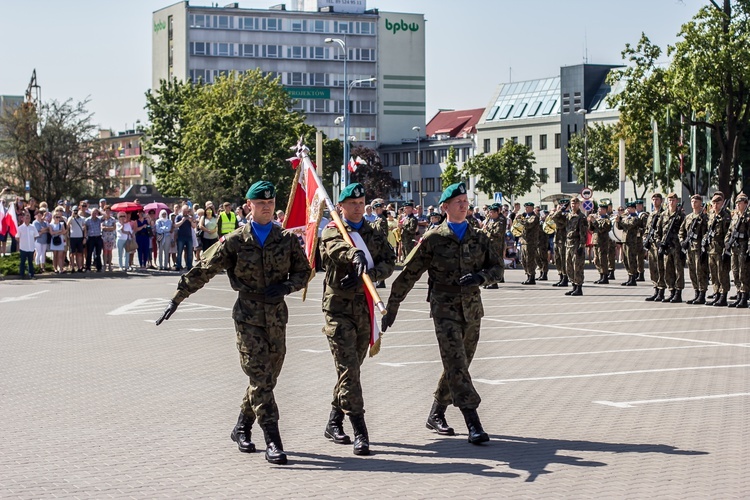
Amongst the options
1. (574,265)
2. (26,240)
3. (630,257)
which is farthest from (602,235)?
(26,240)

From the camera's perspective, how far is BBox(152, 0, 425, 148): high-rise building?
459ft

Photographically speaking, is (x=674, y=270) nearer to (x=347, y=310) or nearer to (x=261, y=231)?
(x=347, y=310)

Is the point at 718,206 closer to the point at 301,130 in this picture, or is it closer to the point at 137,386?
the point at 137,386

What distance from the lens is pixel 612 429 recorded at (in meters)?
9.55

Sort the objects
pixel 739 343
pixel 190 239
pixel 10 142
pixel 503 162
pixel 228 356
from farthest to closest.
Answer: pixel 503 162
pixel 10 142
pixel 190 239
pixel 739 343
pixel 228 356

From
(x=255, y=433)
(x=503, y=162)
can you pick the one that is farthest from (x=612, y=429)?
(x=503, y=162)

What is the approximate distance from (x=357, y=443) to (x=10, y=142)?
5550 cm

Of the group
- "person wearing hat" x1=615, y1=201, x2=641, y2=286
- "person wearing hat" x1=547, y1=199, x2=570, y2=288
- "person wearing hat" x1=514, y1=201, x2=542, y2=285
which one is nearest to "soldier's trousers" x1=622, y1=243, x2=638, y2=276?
"person wearing hat" x1=615, y1=201, x2=641, y2=286

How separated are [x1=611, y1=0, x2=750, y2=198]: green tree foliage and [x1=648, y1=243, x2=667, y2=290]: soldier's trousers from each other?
1266cm

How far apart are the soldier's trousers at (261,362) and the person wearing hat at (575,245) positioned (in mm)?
17515

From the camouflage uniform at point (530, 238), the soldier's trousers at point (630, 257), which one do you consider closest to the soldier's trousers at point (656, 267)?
the soldier's trousers at point (630, 257)

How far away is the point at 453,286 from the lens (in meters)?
9.33

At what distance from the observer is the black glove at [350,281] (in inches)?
352

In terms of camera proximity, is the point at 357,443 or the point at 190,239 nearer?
the point at 357,443
